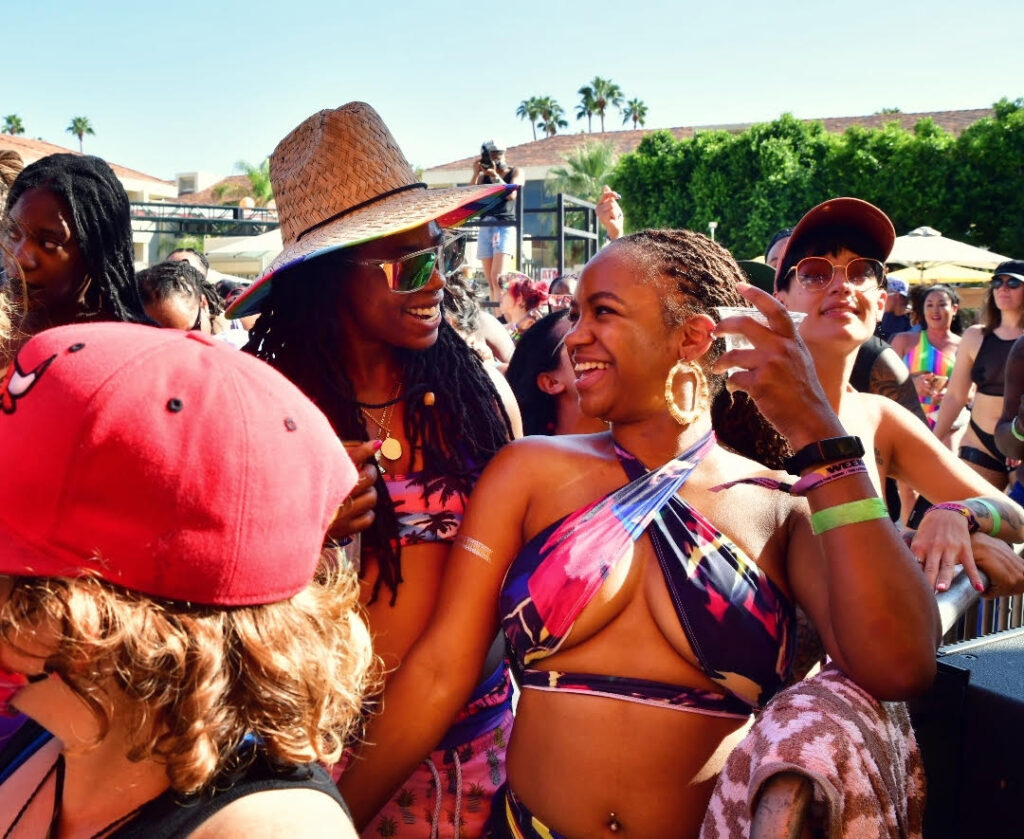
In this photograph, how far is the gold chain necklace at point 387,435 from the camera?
223 centimetres

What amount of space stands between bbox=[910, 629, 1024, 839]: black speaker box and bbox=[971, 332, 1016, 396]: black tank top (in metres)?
5.48

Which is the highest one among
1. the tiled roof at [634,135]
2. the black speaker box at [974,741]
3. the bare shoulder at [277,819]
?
the tiled roof at [634,135]

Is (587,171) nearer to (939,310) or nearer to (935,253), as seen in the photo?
(935,253)

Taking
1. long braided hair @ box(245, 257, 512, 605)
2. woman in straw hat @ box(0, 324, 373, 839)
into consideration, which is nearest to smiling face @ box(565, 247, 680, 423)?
long braided hair @ box(245, 257, 512, 605)

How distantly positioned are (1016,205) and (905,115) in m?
26.3

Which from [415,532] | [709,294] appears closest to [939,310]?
[709,294]

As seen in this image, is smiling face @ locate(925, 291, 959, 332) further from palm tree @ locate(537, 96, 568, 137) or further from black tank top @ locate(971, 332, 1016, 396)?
palm tree @ locate(537, 96, 568, 137)

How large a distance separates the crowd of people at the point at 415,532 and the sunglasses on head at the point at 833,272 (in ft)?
0.04

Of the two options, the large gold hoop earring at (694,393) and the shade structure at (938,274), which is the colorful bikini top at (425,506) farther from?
the shade structure at (938,274)

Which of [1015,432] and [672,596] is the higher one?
[672,596]

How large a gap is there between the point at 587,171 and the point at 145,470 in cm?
5238

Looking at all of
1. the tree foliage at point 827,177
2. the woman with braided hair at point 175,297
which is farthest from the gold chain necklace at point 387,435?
the tree foliage at point 827,177

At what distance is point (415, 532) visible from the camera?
2139 mm

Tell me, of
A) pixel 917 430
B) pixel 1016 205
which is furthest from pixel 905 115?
pixel 917 430
